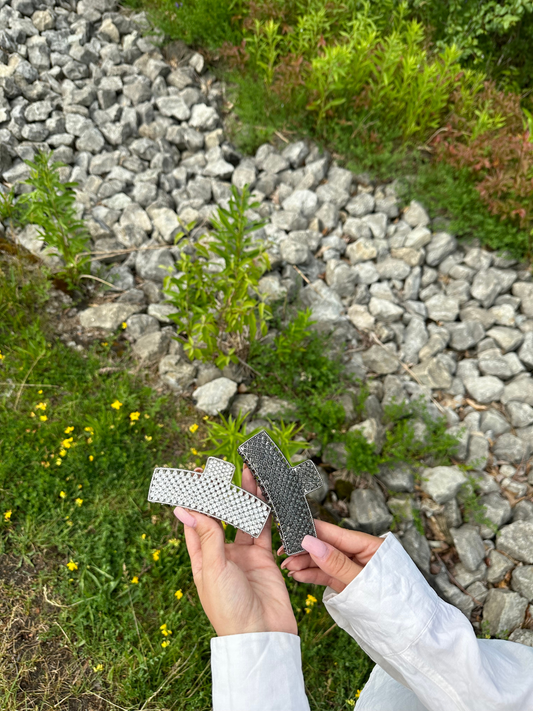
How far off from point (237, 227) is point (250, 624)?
5.83 ft

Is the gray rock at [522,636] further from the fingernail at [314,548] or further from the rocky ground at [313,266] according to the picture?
the fingernail at [314,548]

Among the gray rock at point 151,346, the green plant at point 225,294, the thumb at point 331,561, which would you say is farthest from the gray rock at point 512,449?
the gray rock at point 151,346

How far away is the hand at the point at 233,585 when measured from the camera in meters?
1.36

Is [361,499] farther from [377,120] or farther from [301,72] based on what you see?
[301,72]

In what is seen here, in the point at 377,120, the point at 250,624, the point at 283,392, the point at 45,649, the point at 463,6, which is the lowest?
the point at 45,649

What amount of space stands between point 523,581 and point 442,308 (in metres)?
1.83

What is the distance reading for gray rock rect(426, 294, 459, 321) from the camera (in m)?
3.35

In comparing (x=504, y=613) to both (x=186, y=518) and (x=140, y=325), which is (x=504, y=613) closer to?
(x=186, y=518)

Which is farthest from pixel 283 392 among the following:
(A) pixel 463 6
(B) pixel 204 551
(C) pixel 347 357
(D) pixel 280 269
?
(A) pixel 463 6

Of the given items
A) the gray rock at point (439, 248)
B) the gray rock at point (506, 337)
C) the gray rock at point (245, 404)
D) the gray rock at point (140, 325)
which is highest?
the gray rock at point (439, 248)

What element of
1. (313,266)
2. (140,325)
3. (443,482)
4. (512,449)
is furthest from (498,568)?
(140,325)

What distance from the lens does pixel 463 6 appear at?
13.9 feet

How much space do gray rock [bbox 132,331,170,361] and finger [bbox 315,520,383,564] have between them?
156 centimetres

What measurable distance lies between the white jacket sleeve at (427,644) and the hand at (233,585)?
234mm
